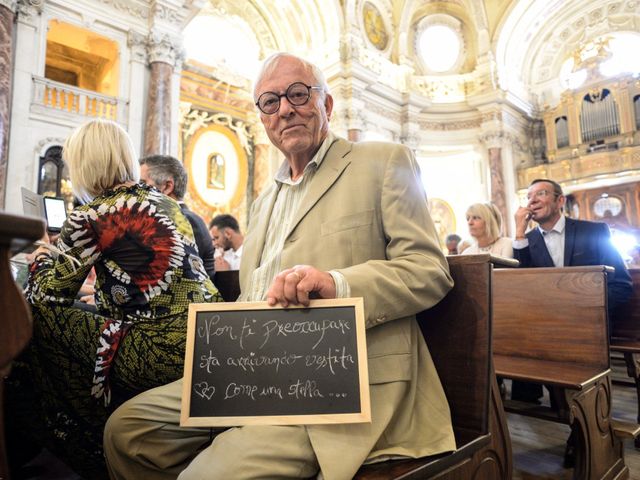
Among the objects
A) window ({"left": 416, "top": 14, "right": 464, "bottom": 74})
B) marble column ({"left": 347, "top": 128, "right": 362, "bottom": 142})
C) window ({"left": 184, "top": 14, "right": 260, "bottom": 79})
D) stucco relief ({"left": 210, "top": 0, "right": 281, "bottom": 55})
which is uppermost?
window ({"left": 416, "top": 14, "right": 464, "bottom": 74})

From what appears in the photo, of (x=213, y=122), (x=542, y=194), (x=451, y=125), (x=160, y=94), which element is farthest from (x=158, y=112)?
(x=451, y=125)

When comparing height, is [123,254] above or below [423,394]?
above

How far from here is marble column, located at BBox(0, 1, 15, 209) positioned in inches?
229

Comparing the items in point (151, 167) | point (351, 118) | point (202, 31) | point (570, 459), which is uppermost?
point (202, 31)

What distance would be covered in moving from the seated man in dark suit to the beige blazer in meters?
2.50

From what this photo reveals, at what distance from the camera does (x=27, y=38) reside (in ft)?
21.2

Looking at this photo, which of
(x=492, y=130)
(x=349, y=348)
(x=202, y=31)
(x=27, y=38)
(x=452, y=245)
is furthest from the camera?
(x=492, y=130)

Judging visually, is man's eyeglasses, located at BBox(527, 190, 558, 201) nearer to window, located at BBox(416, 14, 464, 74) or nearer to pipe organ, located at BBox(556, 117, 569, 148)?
window, located at BBox(416, 14, 464, 74)

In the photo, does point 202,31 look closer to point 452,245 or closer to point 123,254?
point 452,245

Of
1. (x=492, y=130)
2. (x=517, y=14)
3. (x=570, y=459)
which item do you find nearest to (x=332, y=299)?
(x=570, y=459)

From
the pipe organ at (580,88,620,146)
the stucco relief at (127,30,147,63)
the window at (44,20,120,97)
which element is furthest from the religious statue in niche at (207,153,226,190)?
the pipe organ at (580,88,620,146)

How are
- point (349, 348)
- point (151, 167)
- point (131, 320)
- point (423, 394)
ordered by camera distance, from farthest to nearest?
point (151, 167), point (131, 320), point (423, 394), point (349, 348)

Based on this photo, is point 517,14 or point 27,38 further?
point 517,14

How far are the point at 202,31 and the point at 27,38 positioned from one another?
A: 5365 millimetres
